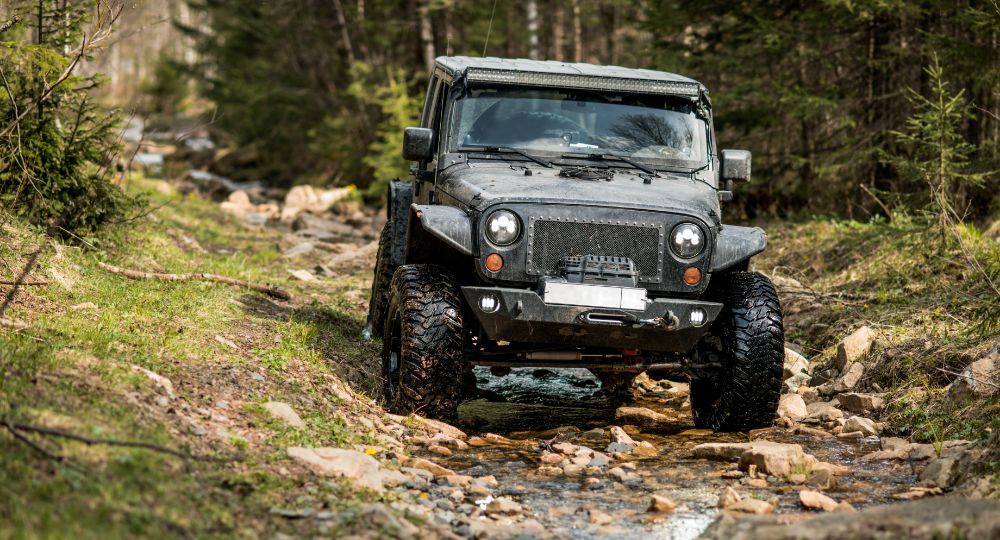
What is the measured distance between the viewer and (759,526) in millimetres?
4723

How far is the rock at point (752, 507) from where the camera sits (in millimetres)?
5340

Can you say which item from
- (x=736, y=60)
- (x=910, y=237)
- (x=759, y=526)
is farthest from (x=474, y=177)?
(x=736, y=60)

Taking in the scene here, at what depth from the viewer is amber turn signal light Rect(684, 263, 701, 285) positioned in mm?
6762

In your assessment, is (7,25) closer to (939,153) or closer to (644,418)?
(644,418)

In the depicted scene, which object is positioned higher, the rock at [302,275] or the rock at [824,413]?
the rock at [824,413]

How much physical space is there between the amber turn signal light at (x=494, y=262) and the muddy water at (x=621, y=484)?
1.10 meters

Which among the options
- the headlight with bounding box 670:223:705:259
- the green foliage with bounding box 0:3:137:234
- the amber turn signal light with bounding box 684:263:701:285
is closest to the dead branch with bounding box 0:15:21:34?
the green foliage with bounding box 0:3:137:234

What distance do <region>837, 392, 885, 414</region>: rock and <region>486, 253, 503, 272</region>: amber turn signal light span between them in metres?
2.94

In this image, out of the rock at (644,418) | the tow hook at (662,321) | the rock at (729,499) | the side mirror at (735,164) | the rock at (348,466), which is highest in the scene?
the side mirror at (735,164)

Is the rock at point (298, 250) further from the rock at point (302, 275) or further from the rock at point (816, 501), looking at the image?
the rock at point (816, 501)

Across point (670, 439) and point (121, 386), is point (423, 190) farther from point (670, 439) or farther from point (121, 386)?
point (121, 386)

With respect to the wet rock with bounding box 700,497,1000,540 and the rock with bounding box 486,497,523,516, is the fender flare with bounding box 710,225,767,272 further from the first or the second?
the wet rock with bounding box 700,497,1000,540

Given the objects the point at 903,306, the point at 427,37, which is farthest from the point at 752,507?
the point at 427,37

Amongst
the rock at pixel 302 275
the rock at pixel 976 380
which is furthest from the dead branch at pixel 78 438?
the rock at pixel 302 275
